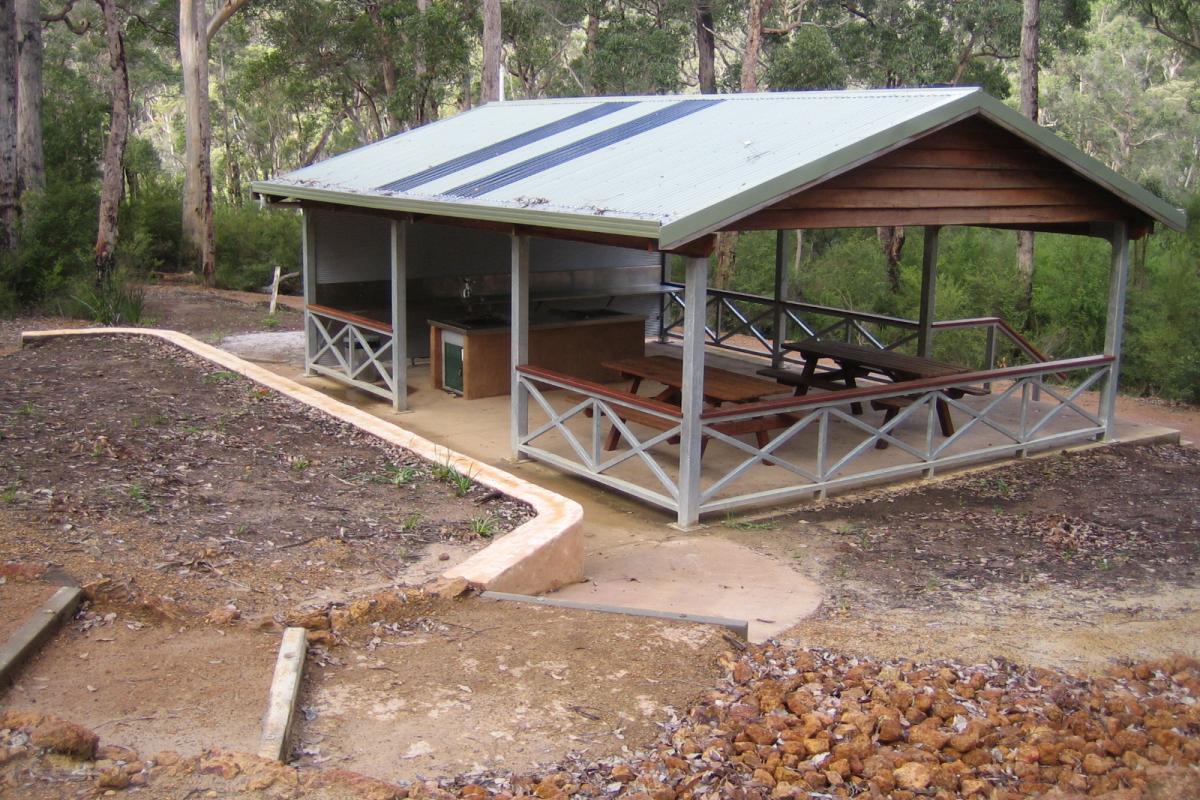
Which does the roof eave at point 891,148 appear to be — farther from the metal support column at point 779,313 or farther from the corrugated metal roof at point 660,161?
the metal support column at point 779,313

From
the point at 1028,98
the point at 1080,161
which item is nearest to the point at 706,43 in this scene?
the point at 1028,98

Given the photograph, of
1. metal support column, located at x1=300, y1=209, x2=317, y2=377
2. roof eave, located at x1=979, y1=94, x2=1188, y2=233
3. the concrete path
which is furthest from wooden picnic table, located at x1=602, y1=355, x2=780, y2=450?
metal support column, located at x1=300, y1=209, x2=317, y2=377

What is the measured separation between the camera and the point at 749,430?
9375mm

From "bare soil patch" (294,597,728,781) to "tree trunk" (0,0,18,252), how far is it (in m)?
14.1

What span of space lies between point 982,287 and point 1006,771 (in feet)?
54.6

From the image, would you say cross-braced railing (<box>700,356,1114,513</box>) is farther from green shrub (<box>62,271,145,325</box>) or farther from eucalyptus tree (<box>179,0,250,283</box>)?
eucalyptus tree (<box>179,0,250,283</box>)

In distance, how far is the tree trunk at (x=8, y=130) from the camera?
55.2 feet

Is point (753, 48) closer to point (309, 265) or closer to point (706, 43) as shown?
point (706, 43)

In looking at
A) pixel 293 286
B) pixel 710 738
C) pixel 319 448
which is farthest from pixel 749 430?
pixel 293 286

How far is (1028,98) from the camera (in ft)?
66.3

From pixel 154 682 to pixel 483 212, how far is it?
548 centimetres

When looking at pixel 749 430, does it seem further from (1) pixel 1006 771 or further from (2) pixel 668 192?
(1) pixel 1006 771

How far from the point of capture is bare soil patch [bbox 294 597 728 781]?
167 inches

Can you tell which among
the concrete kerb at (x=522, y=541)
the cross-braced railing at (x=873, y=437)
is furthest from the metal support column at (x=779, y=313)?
the concrete kerb at (x=522, y=541)
